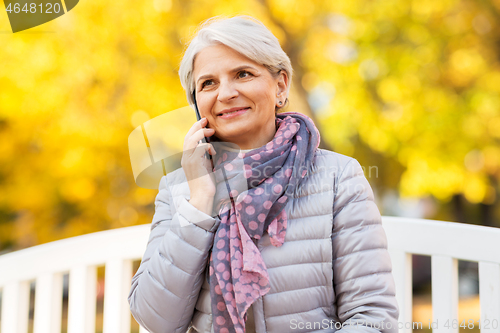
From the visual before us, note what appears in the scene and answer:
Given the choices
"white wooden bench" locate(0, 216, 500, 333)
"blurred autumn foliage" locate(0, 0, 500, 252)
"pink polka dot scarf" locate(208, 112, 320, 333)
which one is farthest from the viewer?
"blurred autumn foliage" locate(0, 0, 500, 252)

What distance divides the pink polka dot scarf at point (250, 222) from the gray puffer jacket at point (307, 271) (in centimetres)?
5

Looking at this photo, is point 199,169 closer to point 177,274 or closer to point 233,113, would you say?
point 233,113

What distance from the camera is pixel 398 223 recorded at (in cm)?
186

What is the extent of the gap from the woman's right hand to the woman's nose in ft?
0.46

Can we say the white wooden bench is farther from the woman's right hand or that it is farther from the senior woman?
the woman's right hand

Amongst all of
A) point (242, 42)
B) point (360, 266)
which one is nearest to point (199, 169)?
point (242, 42)

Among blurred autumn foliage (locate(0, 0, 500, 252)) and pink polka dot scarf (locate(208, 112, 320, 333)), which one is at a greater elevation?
blurred autumn foliage (locate(0, 0, 500, 252))

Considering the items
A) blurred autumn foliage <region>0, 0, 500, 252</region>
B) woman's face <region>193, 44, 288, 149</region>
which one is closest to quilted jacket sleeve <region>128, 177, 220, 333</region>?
woman's face <region>193, 44, 288, 149</region>

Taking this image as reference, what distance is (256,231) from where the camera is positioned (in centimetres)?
146

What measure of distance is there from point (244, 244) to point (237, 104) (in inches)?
21.1

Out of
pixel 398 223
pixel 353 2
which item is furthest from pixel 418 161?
pixel 398 223

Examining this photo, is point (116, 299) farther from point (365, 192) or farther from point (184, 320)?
point (365, 192)

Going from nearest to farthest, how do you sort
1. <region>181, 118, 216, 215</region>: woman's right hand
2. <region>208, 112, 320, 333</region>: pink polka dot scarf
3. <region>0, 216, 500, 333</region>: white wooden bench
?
<region>208, 112, 320, 333</region>: pink polka dot scarf, <region>181, 118, 216, 215</region>: woman's right hand, <region>0, 216, 500, 333</region>: white wooden bench

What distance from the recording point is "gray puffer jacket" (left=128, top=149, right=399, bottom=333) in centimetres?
143
